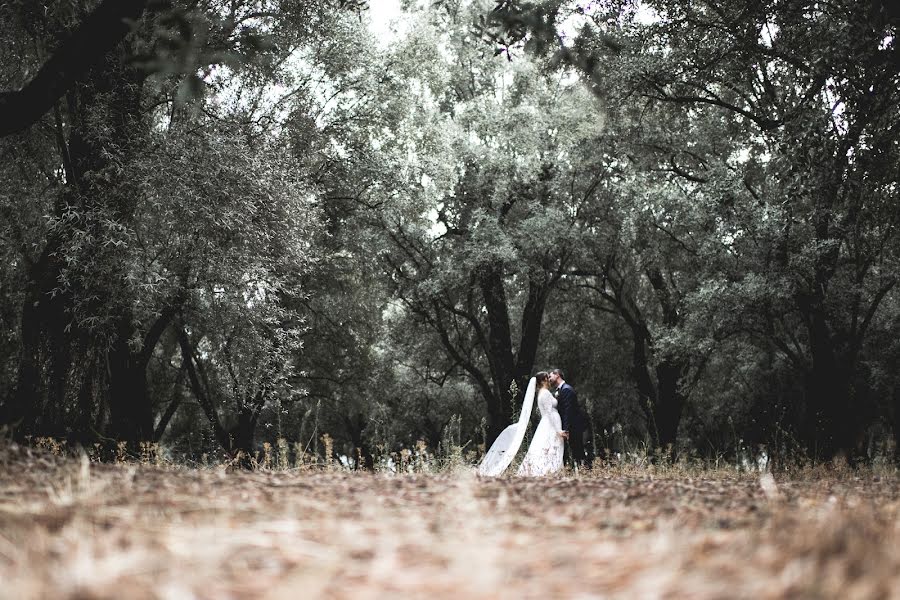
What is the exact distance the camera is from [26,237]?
49.7 feet

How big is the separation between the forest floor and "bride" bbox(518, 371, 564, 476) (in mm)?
8597

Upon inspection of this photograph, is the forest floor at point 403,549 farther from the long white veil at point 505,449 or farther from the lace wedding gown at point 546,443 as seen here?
the lace wedding gown at point 546,443

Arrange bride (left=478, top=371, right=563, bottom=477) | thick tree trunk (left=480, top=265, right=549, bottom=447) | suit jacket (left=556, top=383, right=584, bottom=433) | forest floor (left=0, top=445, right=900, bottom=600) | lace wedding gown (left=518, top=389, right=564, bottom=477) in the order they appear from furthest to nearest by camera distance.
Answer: thick tree trunk (left=480, top=265, right=549, bottom=447) → suit jacket (left=556, top=383, right=584, bottom=433) → lace wedding gown (left=518, top=389, right=564, bottom=477) → bride (left=478, top=371, right=563, bottom=477) → forest floor (left=0, top=445, right=900, bottom=600)

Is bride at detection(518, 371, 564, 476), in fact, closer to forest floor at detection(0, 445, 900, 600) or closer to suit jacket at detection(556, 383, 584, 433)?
suit jacket at detection(556, 383, 584, 433)

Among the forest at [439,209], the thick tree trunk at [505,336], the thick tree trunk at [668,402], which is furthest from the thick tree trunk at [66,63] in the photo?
the thick tree trunk at [668,402]

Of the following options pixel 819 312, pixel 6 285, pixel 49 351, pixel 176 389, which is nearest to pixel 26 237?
pixel 6 285

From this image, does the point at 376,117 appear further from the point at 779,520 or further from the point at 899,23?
the point at 779,520

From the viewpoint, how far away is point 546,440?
12.0 meters

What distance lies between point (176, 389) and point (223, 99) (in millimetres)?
16116

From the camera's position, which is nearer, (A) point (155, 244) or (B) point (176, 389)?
(A) point (155, 244)

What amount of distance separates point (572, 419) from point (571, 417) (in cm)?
4

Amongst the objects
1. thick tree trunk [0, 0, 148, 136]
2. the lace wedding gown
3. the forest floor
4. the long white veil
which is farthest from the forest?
the forest floor

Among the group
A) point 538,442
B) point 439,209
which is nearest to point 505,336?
point 439,209

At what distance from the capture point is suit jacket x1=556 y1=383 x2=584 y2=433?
1202 centimetres
